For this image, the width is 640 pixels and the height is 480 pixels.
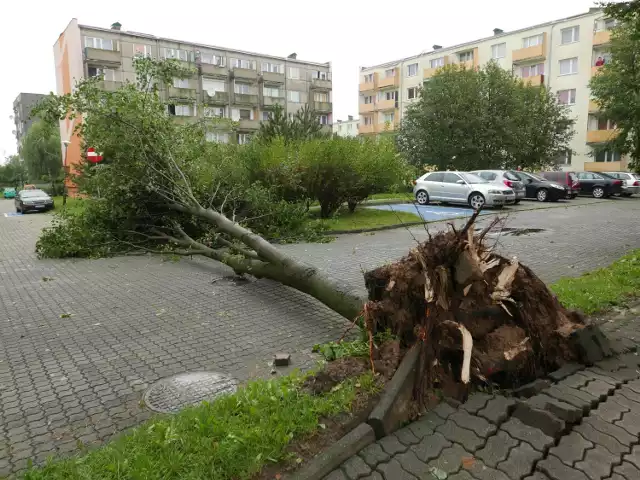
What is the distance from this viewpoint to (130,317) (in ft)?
20.6

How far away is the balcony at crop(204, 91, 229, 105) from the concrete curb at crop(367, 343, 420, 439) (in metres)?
57.6

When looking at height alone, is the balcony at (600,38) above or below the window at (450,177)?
above

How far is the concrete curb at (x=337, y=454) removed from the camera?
264 cm

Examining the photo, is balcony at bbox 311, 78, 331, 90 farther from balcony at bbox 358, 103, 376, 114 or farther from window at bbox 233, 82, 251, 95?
window at bbox 233, 82, 251, 95

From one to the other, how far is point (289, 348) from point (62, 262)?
8054 mm

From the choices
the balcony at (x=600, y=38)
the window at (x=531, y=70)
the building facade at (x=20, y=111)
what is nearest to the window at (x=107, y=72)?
the window at (x=531, y=70)

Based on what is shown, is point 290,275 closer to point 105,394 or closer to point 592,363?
point 105,394

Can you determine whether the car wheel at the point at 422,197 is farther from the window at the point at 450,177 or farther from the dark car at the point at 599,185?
the dark car at the point at 599,185

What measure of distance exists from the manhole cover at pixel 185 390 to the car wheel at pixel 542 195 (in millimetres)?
25115

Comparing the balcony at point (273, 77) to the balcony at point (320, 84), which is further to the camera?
the balcony at point (320, 84)

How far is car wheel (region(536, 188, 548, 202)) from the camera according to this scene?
25594 millimetres

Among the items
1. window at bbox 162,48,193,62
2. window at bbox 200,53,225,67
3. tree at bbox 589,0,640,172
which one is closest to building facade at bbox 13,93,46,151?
window at bbox 162,48,193,62

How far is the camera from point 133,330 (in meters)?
5.73

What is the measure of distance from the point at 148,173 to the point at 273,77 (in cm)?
5693
